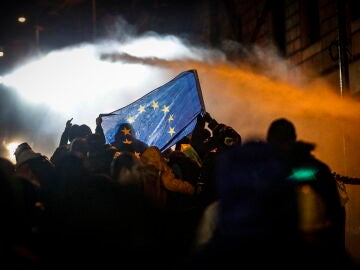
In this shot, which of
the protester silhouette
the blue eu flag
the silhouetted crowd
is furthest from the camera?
the blue eu flag

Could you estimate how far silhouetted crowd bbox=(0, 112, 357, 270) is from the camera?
4.09 meters

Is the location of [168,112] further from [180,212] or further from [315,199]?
[315,199]

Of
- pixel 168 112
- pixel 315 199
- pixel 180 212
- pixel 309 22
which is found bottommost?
pixel 180 212

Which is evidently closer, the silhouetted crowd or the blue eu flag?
the silhouetted crowd

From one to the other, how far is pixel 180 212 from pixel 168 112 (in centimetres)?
360

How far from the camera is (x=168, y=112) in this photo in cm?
950

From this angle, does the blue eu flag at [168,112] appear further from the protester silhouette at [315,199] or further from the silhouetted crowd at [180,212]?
the protester silhouette at [315,199]

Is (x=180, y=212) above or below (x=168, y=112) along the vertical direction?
below

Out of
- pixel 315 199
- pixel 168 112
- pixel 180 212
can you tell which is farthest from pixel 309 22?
pixel 315 199

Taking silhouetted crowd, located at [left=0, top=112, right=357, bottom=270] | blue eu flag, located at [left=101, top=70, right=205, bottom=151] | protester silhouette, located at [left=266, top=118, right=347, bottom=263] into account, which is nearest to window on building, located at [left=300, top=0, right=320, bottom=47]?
blue eu flag, located at [left=101, top=70, right=205, bottom=151]

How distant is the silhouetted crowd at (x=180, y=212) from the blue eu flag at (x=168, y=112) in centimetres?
214

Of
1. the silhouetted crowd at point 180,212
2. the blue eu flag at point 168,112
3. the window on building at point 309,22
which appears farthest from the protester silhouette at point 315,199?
the window on building at point 309,22

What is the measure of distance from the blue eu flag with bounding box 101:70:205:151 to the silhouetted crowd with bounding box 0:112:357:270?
7.01ft

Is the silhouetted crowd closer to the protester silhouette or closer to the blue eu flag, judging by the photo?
the protester silhouette
